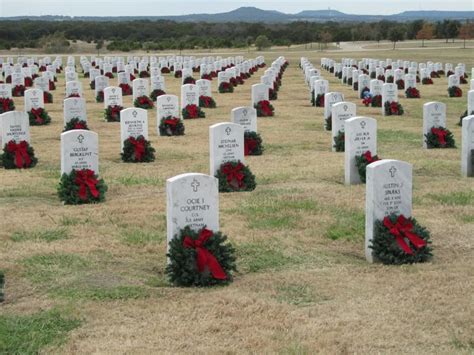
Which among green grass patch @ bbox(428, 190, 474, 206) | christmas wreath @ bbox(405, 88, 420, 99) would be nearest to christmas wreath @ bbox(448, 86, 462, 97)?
christmas wreath @ bbox(405, 88, 420, 99)

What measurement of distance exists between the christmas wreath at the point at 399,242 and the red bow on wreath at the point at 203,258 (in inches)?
71.6

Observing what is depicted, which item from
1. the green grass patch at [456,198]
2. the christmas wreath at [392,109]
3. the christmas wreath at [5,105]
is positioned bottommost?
the green grass patch at [456,198]

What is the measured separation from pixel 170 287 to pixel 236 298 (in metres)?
0.78

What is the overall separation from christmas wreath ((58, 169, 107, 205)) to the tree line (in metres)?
66.9

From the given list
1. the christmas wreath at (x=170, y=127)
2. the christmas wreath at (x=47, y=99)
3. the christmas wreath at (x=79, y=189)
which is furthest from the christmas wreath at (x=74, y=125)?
the christmas wreath at (x=47, y=99)

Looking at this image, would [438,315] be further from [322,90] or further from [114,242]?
[322,90]

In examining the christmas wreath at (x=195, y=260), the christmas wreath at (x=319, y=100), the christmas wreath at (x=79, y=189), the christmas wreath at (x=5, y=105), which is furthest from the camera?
the christmas wreath at (x=319, y=100)

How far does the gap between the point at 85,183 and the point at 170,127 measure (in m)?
7.66

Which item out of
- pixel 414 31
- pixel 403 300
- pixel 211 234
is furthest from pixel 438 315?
pixel 414 31

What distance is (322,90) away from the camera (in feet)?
89.5

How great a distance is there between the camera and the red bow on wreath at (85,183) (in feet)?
41.0

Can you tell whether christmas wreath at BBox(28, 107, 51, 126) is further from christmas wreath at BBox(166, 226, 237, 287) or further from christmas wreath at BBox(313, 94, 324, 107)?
christmas wreath at BBox(166, 226, 237, 287)

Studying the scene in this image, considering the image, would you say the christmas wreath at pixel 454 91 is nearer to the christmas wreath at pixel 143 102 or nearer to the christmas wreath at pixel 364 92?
the christmas wreath at pixel 364 92

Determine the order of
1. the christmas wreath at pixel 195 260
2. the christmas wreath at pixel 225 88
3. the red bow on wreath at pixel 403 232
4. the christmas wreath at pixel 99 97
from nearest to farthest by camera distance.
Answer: the christmas wreath at pixel 195 260 → the red bow on wreath at pixel 403 232 → the christmas wreath at pixel 99 97 → the christmas wreath at pixel 225 88
